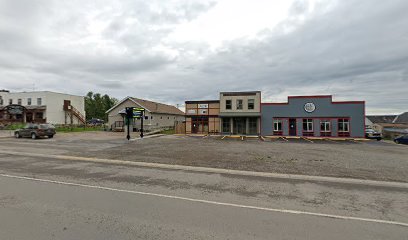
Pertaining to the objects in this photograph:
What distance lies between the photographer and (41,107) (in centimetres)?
4372

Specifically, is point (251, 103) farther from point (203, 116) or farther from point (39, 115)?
point (39, 115)

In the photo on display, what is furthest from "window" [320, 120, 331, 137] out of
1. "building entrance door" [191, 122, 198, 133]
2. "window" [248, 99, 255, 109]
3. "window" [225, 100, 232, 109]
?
"building entrance door" [191, 122, 198, 133]

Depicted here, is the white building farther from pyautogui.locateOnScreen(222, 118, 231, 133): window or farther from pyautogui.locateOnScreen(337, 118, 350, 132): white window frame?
pyautogui.locateOnScreen(337, 118, 350, 132): white window frame

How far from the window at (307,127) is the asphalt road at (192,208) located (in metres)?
26.0

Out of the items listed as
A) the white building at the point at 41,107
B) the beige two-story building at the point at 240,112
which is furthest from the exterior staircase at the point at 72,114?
the beige two-story building at the point at 240,112

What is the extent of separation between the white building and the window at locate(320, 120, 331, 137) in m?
46.9

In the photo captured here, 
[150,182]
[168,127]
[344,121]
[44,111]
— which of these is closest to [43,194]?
[150,182]

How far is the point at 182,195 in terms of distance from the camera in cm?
587

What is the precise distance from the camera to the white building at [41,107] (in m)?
43.8

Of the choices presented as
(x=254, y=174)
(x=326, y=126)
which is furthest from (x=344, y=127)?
(x=254, y=174)

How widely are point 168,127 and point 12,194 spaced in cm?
4037

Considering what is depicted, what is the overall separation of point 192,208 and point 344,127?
32.3m

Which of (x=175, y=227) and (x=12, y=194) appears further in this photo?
(x=12, y=194)

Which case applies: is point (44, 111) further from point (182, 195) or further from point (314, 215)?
point (314, 215)
